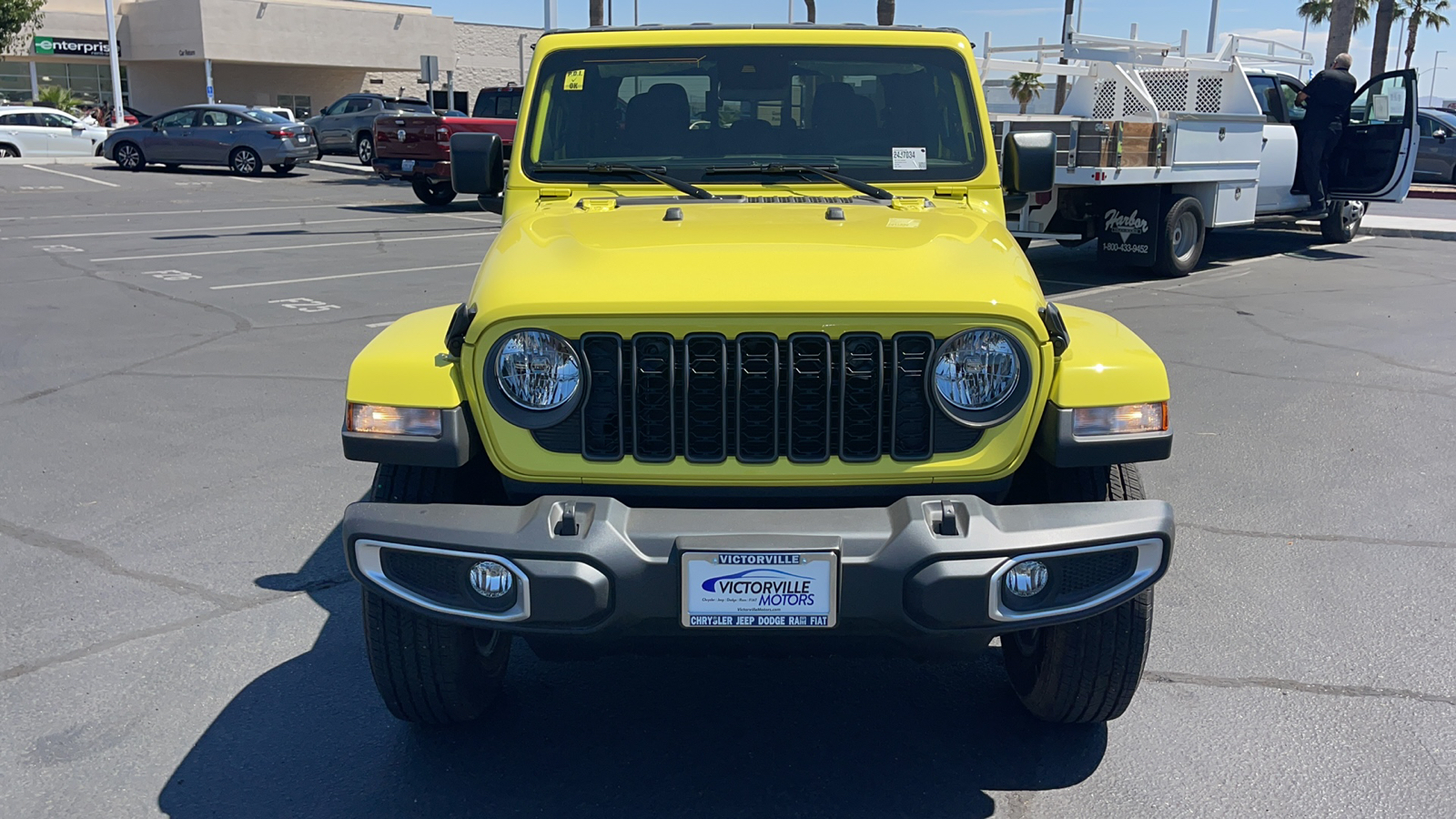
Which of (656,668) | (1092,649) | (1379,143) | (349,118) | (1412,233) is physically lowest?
(656,668)

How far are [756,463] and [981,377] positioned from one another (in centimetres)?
57

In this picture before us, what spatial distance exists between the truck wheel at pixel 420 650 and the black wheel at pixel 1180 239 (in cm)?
1052

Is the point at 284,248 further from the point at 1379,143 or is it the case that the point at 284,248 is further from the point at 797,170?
the point at 1379,143

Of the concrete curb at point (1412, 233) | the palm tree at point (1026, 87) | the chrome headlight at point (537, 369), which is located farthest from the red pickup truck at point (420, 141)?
the chrome headlight at point (537, 369)

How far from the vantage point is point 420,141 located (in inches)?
770

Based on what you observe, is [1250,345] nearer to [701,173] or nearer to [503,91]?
[701,173]

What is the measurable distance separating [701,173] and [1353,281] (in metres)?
10.7

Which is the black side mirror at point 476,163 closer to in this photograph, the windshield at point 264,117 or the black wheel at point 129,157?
the windshield at point 264,117

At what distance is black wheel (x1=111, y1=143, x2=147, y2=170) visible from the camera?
27.8 metres

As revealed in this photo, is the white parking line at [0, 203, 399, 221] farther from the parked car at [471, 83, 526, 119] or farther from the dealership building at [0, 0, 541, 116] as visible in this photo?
the dealership building at [0, 0, 541, 116]

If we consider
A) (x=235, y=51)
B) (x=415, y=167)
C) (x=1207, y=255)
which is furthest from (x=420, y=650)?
(x=235, y=51)

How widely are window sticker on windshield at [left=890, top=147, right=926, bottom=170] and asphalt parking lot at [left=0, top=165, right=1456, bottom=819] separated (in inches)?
65.4

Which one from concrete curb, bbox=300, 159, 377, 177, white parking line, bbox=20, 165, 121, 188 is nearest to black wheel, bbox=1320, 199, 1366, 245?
concrete curb, bbox=300, 159, 377, 177

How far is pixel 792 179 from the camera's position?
13.7 ft
